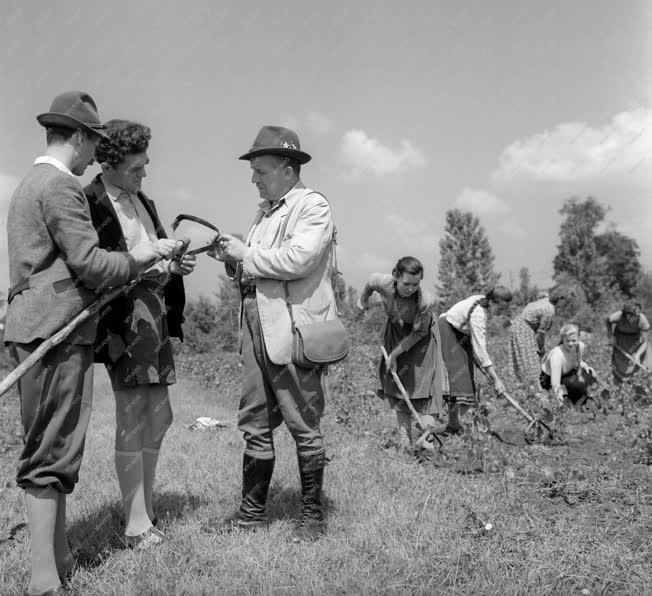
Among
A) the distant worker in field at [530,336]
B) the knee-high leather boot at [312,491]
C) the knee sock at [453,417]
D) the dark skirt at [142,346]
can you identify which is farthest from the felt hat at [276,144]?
the distant worker in field at [530,336]

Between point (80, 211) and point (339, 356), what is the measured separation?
4.54 ft

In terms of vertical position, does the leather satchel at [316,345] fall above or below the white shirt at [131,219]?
below

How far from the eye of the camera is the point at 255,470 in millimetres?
3439

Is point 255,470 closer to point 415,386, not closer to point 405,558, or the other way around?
point 405,558

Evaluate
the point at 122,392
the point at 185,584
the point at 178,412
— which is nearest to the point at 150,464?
the point at 122,392

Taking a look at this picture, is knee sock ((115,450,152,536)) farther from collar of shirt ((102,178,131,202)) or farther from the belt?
collar of shirt ((102,178,131,202))

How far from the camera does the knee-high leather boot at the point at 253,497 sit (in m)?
3.43

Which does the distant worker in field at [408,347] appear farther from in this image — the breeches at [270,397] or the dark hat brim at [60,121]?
the dark hat brim at [60,121]

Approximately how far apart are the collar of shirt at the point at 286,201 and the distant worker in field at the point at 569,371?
541 cm

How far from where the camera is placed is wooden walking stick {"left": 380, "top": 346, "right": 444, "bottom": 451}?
5285 mm

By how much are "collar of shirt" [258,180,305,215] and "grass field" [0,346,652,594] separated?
170 cm

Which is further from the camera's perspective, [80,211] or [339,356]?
[339,356]

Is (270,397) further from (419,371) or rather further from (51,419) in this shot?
(419,371)

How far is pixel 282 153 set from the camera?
338 centimetres
